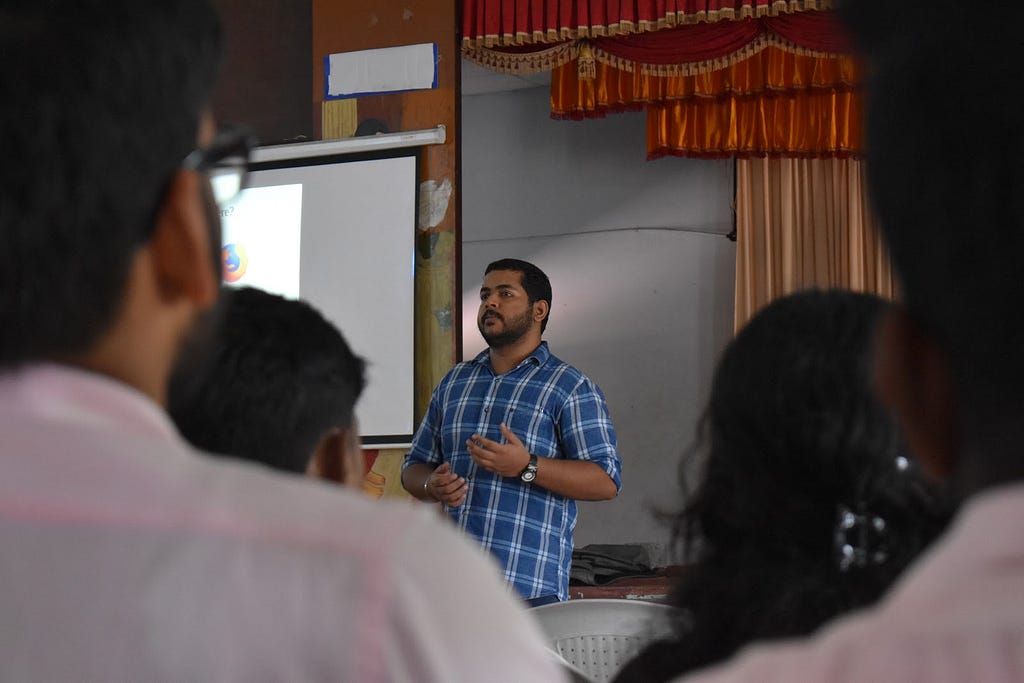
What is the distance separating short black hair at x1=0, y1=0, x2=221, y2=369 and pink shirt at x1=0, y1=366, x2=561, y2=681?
0.05 metres

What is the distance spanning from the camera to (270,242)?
16.2 ft

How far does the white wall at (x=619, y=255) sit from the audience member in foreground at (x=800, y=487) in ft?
16.8

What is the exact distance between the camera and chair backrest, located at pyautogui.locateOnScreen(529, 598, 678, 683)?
2242 millimetres

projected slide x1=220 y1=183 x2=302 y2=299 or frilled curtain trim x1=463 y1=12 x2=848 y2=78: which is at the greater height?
frilled curtain trim x1=463 y1=12 x2=848 y2=78

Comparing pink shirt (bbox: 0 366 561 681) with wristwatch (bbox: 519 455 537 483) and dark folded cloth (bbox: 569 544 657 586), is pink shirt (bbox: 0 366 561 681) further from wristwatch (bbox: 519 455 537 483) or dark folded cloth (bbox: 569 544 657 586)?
dark folded cloth (bbox: 569 544 657 586)

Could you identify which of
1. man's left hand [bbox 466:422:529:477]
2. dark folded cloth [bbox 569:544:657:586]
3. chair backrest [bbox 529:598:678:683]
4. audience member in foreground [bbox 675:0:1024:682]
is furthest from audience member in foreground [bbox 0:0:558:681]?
dark folded cloth [bbox 569:544:657:586]

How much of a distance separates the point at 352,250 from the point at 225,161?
4184 mm

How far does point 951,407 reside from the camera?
0.49m

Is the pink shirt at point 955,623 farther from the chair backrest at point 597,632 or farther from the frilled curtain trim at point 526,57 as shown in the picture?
the frilled curtain trim at point 526,57

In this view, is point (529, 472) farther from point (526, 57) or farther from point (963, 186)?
point (963, 186)

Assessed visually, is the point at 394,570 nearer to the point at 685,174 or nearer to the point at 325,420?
the point at 325,420

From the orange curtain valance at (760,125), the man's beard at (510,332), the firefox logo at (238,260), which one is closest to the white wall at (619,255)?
the orange curtain valance at (760,125)

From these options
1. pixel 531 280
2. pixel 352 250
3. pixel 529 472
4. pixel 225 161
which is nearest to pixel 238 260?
pixel 352 250

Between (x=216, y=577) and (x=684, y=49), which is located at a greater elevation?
(x=684, y=49)
